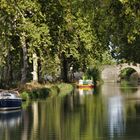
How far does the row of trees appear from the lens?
30.2m

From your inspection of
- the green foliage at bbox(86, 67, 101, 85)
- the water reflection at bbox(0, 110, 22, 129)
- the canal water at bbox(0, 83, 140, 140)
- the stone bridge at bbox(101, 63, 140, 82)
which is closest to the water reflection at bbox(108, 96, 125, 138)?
the canal water at bbox(0, 83, 140, 140)

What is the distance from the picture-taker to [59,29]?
5694 centimetres

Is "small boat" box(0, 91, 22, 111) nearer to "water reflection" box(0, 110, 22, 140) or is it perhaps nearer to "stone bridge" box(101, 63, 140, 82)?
"water reflection" box(0, 110, 22, 140)

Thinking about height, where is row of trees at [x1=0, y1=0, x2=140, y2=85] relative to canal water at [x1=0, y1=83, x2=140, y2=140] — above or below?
above

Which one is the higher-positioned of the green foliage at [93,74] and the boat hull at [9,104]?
the green foliage at [93,74]

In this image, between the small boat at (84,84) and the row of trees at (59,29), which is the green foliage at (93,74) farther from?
the row of trees at (59,29)

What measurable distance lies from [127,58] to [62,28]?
706 centimetres

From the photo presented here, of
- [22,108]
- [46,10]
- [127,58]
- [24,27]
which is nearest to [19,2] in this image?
[24,27]

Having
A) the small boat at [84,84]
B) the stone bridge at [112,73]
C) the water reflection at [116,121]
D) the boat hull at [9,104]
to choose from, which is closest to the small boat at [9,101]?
the boat hull at [9,104]

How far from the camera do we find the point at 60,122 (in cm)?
2888

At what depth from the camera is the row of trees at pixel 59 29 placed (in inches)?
1187

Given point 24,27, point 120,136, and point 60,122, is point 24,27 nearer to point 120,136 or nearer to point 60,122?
point 60,122

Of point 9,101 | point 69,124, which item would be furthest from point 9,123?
point 9,101

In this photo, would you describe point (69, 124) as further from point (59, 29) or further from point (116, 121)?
point (59, 29)
